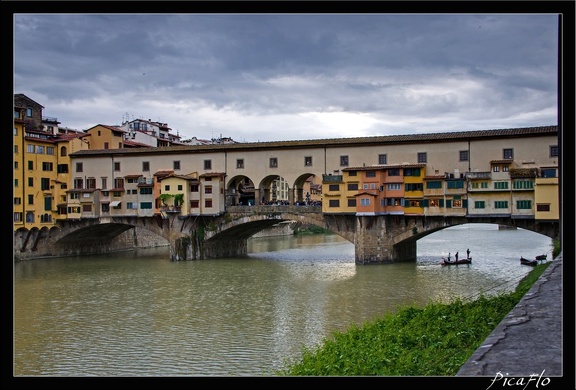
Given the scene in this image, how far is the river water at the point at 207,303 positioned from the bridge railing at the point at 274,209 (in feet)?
9.23

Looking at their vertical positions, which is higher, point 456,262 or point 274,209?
point 274,209

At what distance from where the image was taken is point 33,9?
3.61 m

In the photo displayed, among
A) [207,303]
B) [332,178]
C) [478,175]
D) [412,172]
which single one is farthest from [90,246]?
[478,175]

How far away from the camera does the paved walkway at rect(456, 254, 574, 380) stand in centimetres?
455

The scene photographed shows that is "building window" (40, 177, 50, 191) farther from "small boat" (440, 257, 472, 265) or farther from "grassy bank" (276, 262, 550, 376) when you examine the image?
"grassy bank" (276, 262, 550, 376)

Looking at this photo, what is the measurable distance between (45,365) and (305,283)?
12880mm

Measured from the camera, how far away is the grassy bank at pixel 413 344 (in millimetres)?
8180

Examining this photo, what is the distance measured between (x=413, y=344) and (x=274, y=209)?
23257 millimetres

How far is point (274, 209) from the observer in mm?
33094

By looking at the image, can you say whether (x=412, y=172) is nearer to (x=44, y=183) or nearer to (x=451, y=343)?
(x=451, y=343)

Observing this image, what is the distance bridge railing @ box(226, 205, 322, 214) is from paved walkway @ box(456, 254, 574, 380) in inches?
970
